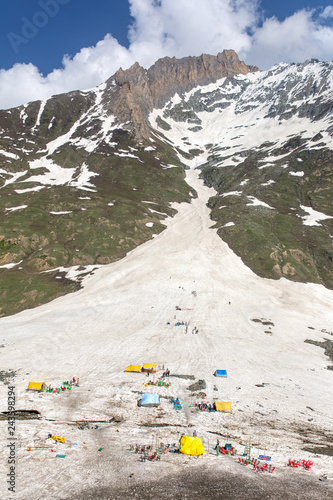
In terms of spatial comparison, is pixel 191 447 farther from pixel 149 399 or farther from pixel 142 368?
pixel 142 368

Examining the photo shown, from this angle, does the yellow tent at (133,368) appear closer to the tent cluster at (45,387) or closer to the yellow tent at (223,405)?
the tent cluster at (45,387)

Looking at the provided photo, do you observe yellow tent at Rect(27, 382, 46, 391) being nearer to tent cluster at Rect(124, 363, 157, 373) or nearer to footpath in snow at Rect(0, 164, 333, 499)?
footpath in snow at Rect(0, 164, 333, 499)

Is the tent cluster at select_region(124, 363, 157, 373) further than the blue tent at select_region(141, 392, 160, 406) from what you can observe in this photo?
Yes

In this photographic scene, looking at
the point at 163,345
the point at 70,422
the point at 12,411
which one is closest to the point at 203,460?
the point at 70,422

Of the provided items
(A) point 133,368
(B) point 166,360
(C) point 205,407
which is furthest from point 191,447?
(B) point 166,360

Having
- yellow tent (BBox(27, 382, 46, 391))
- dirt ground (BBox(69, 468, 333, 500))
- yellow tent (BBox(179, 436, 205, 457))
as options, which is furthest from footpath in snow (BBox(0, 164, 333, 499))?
yellow tent (BBox(27, 382, 46, 391))

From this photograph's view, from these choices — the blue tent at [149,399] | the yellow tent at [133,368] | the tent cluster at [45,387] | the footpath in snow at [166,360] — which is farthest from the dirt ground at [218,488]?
the yellow tent at [133,368]

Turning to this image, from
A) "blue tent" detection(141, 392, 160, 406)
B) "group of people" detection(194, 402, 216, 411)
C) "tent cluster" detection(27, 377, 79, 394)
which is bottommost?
"group of people" detection(194, 402, 216, 411)
